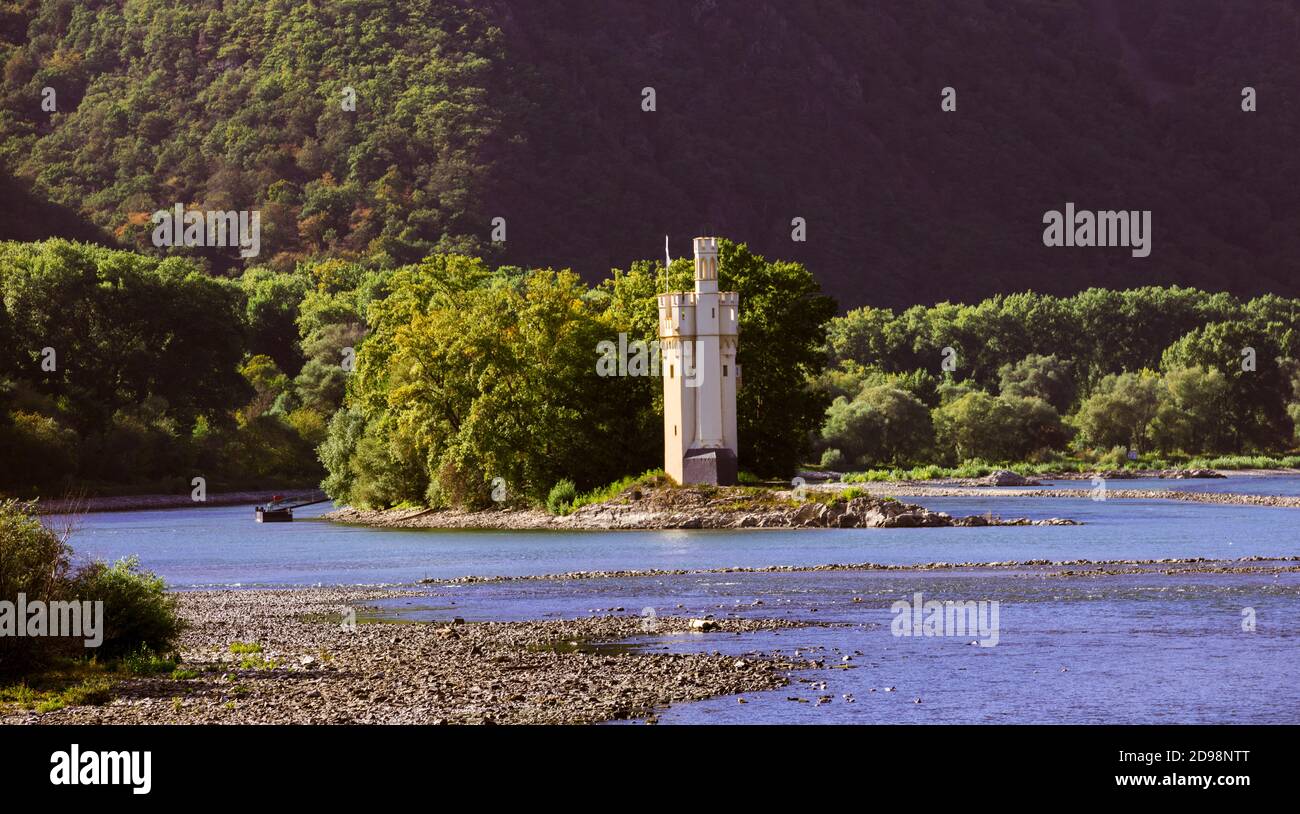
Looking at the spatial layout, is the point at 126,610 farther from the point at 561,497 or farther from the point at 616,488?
the point at 561,497

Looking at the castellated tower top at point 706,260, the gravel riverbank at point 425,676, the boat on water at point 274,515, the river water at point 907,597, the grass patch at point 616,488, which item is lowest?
the boat on water at point 274,515

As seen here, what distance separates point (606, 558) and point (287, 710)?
1693 inches

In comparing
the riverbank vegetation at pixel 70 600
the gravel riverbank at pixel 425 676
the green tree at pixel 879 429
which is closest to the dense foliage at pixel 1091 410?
the green tree at pixel 879 429

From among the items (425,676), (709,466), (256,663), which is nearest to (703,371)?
(709,466)

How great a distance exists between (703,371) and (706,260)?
5535 mm

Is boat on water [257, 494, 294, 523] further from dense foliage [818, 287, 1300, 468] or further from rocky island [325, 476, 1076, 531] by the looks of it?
dense foliage [818, 287, 1300, 468]

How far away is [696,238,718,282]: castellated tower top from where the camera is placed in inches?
3553

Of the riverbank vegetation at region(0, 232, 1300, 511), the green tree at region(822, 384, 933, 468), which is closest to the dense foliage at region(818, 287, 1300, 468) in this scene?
the green tree at region(822, 384, 933, 468)

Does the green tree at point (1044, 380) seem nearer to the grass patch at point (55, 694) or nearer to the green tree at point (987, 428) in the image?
the green tree at point (987, 428)

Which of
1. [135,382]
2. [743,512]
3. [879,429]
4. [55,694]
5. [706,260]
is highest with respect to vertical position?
[706,260]

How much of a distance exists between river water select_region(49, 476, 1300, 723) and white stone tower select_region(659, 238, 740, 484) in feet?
18.1

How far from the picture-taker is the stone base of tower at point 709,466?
9025 centimetres

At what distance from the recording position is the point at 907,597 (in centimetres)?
5241
